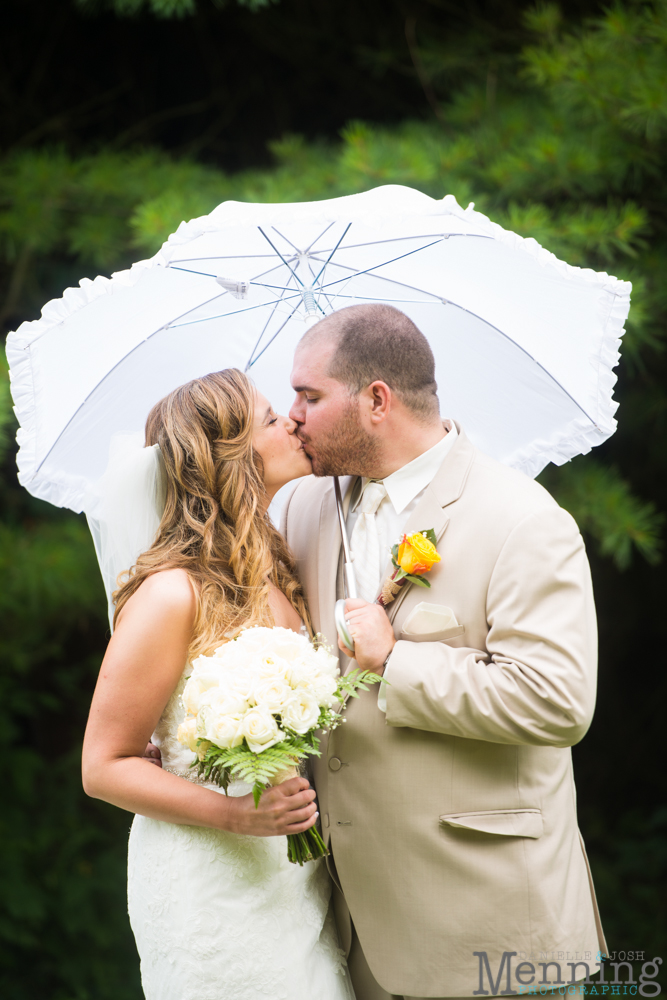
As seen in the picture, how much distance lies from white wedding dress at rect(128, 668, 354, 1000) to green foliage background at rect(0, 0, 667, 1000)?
5.93 feet

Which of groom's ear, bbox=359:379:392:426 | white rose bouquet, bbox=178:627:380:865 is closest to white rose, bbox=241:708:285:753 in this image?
white rose bouquet, bbox=178:627:380:865

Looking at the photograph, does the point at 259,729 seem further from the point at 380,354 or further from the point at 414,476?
the point at 380,354

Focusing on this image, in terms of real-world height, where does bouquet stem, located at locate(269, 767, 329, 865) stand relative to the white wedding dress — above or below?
above

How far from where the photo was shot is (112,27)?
16.4 ft

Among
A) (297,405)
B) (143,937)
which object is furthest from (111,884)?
(297,405)

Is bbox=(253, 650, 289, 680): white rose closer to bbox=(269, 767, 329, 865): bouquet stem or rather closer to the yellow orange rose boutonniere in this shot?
bbox=(269, 767, 329, 865): bouquet stem

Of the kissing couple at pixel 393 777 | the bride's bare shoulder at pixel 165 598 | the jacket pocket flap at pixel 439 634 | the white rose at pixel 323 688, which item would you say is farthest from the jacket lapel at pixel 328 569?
the white rose at pixel 323 688

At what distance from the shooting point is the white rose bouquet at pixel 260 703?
1.74 m

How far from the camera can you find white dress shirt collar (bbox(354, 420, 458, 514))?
8.09 ft

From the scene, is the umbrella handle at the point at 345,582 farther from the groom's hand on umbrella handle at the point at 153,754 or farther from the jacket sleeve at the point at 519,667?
the groom's hand on umbrella handle at the point at 153,754

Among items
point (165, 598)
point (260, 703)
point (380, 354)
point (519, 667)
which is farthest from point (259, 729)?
point (380, 354)

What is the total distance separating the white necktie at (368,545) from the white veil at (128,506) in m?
0.58

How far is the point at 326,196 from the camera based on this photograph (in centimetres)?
370

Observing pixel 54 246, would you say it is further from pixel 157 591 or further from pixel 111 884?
pixel 111 884
